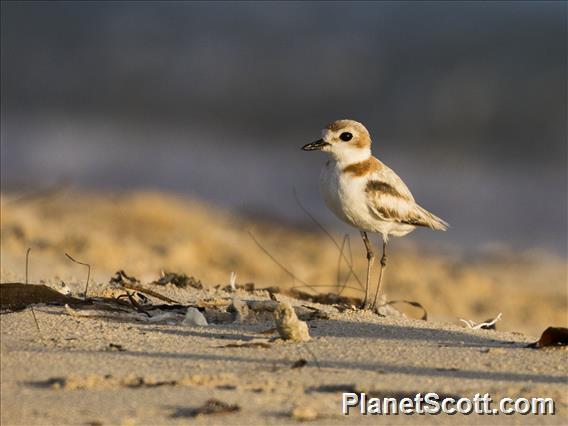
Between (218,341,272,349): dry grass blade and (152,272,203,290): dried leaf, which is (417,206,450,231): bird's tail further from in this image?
(218,341,272,349): dry grass blade

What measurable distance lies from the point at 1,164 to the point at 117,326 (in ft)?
34.8

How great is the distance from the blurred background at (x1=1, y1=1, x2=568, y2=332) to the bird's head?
18.9 ft

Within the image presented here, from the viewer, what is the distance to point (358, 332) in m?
4.37

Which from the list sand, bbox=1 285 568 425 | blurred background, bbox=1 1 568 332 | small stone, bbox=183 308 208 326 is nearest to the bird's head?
sand, bbox=1 285 568 425

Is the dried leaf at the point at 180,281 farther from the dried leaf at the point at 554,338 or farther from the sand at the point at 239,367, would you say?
the dried leaf at the point at 554,338

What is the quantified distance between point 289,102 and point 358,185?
1212 cm

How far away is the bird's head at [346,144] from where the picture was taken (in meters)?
5.47

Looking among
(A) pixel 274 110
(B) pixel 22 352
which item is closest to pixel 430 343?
(B) pixel 22 352

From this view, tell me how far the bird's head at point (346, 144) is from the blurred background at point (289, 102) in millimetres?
5767

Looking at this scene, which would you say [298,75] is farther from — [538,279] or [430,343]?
[430,343]

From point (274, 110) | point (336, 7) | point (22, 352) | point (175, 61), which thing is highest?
point (336, 7)

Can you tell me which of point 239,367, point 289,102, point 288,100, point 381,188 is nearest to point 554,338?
point 239,367

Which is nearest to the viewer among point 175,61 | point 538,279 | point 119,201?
Answer: point 538,279

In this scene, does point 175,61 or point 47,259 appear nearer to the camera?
point 47,259
